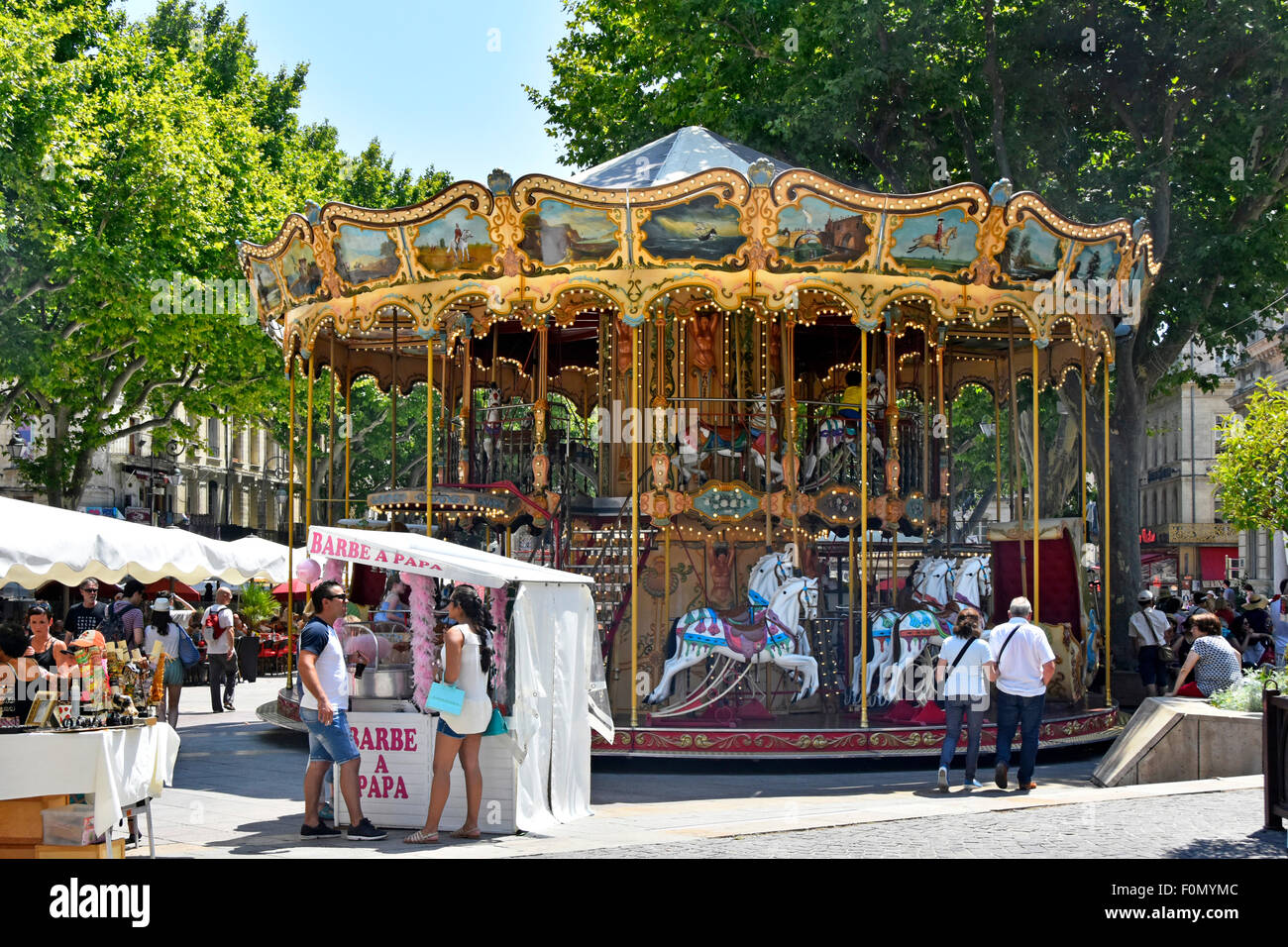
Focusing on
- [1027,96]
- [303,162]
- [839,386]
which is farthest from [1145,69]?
[303,162]

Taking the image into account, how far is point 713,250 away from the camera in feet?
51.7

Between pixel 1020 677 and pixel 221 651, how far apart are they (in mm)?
12880

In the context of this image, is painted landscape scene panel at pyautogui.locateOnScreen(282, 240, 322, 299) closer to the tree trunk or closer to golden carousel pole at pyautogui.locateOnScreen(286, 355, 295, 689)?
golden carousel pole at pyautogui.locateOnScreen(286, 355, 295, 689)

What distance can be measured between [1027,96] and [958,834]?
16363 millimetres

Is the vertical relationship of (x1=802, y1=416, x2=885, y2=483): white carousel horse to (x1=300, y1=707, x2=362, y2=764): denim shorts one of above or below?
above

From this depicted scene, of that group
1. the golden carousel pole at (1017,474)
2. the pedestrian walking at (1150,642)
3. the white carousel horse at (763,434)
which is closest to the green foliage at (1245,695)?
the golden carousel pole at (1017,474)

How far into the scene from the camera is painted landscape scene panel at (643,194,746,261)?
50.7 ft

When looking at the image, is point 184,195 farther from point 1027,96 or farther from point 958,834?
point 958,834

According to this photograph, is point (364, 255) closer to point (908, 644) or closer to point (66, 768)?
point (908, 644)

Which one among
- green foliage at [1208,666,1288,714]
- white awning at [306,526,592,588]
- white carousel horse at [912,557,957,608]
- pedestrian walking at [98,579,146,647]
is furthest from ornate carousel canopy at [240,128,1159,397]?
white awning at [306,526,592,588]

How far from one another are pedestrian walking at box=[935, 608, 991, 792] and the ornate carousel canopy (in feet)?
14.5

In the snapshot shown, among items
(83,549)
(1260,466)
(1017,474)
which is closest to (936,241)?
(1017,474)

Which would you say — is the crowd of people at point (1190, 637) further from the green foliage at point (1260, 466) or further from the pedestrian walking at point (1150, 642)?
the green foliage at point (1260, 466)

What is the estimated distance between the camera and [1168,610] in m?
25.4
